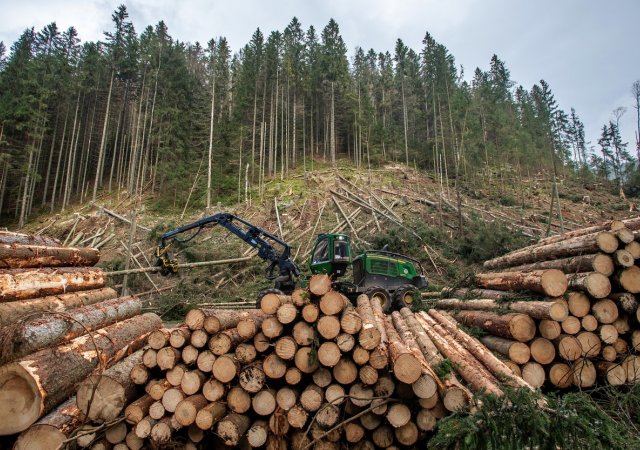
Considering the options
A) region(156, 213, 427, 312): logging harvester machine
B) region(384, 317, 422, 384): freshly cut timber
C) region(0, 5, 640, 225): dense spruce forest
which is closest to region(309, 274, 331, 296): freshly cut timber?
region(384, 317, 422, 384): freshly cut timber

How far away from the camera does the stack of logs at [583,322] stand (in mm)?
5688

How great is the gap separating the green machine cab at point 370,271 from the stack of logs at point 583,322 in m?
5.17

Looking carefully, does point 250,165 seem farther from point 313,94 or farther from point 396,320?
point 396,320

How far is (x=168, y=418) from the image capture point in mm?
4469

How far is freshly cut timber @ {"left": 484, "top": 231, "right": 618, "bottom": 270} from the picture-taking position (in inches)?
243

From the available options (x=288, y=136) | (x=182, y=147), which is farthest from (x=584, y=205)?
(x=182, y=147)

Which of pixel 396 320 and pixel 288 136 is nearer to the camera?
pixel 396 320

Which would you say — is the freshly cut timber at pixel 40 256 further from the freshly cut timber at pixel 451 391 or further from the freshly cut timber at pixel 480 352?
the freshly cut timber at pixel 480 352

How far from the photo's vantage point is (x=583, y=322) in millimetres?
5883

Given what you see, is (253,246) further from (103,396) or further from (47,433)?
(47,433)

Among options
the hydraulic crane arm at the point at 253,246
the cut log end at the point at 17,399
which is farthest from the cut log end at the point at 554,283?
the hydraulic crane arm at the point at 253,246

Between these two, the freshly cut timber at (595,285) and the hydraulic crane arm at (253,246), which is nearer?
the freshly cut timber at (595,285)

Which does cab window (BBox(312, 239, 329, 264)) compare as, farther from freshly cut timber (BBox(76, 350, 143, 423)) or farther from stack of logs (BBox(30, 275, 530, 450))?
freshly cut timber (BBox(76, 350, 143, 423))

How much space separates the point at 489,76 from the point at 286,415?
57212 millimetres
